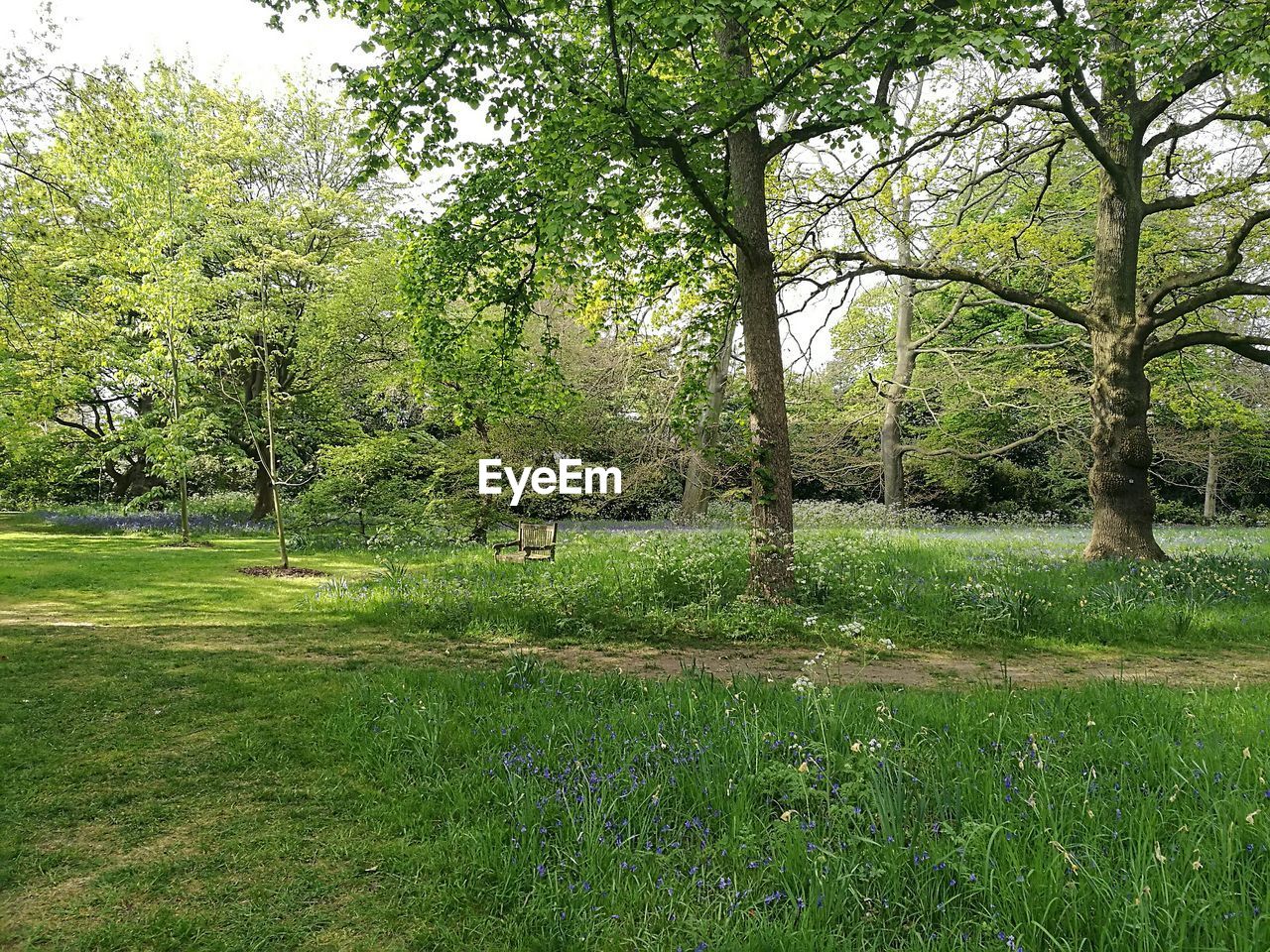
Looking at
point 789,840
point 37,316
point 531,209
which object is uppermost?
point 531,209

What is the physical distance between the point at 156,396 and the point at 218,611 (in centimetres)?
1335

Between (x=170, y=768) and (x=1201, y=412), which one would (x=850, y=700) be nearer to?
(x=170, y=768)

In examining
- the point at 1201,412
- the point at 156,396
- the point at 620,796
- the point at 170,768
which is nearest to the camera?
the point at 620,796

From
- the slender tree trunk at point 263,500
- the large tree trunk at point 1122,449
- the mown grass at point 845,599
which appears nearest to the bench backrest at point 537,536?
the mown grass at point 845,599

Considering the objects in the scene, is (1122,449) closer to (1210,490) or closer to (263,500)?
(1210,490)

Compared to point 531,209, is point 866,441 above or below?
below

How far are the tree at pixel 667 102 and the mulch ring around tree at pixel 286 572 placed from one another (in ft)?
24.8

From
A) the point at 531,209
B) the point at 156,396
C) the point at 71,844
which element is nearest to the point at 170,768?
Answer: the point at 71,844

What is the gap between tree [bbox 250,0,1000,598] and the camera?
602cm

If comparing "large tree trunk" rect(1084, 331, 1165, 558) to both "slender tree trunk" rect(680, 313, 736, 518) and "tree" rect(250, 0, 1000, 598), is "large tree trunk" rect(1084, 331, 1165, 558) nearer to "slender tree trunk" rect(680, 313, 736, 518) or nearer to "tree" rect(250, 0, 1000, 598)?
"tree" rect(250, 0, 1000, 598)

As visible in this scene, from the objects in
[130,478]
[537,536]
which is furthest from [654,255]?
[130,478]

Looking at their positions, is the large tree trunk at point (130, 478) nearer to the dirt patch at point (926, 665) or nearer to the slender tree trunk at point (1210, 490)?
the dirt patch at point (926, 665)

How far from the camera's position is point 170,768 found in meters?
4.31

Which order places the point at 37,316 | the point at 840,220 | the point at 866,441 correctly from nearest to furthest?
1. the point at 37,316
2. the point at 840,220
3. the point at 866,441
